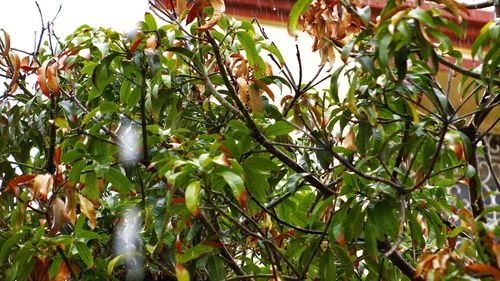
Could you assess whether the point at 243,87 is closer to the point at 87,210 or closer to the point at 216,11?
the point at 216,11

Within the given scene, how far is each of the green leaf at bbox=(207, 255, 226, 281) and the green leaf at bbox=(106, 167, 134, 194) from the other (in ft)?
0.82

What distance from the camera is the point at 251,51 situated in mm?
1787

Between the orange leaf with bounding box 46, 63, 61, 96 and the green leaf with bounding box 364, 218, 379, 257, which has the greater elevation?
the orange leaf with bounding box 46, 63, 61, 96

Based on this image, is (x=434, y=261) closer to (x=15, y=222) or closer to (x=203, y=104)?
(x=203, y=104)

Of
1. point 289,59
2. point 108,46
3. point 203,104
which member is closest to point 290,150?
point 203,104

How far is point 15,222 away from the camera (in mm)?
1865

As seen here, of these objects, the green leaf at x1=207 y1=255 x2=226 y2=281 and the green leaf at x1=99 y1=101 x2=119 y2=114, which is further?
the green leaf at x1=99 y1=101 x2=119 y2=114

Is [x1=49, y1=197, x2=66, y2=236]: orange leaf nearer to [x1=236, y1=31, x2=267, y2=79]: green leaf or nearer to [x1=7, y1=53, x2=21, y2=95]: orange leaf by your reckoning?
[x1=7, y1=53, x2=21, y2=95]: orange leaf

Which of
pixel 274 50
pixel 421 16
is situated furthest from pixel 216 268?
pixel 421 16

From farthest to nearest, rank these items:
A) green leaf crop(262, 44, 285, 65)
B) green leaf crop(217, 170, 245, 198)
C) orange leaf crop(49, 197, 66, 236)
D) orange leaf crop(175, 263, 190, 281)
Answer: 1. green leaf crop(262, 44, 285, 65)
2. orange leaf crop(49, 197, 66, 236)
3. orange leaf crop(175, 263, 190, 281)
4. green leaf crop(217, 170, 245, 198)

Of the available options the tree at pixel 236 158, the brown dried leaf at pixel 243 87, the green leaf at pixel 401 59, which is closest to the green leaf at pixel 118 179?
the tree at pixel 236 158

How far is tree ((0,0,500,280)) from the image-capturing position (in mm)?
1422

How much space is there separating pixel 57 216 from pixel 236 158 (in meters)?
0.40

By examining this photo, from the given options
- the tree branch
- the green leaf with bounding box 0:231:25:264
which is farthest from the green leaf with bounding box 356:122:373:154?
the green leaf with bounding box 0:231:25:264
